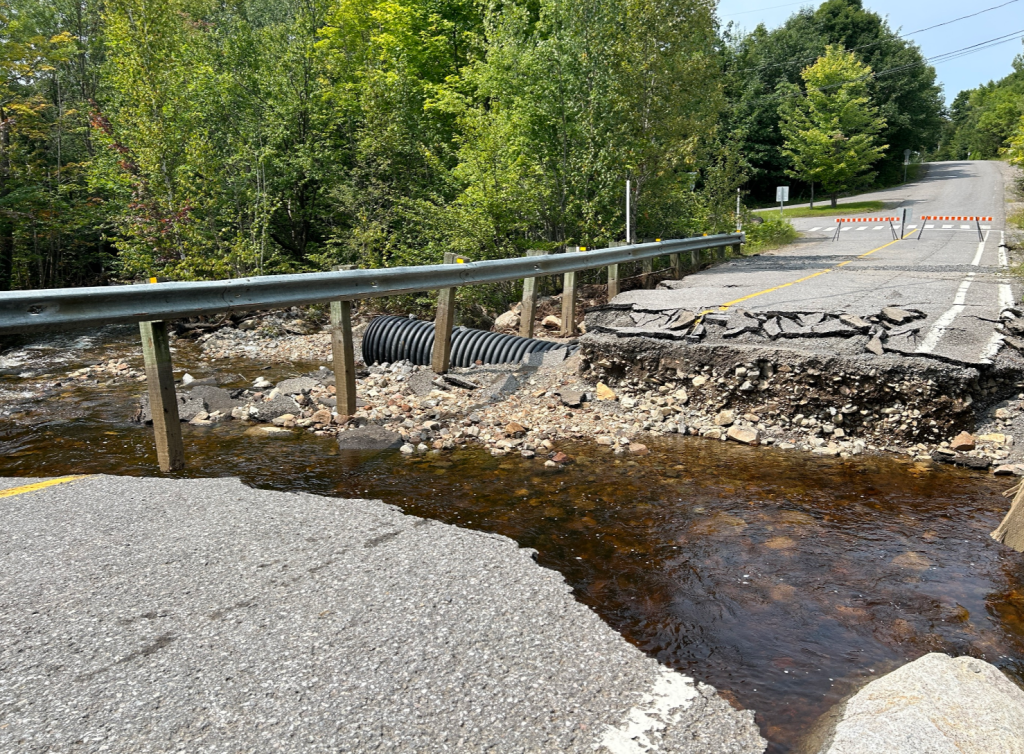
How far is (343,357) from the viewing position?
713cm

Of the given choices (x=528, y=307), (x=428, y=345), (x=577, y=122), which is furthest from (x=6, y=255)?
(x=528, y=307)

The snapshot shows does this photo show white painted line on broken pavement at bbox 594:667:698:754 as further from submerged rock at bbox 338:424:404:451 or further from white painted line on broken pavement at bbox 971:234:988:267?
white painted line on broken pavement at bbox 971:234:988:267

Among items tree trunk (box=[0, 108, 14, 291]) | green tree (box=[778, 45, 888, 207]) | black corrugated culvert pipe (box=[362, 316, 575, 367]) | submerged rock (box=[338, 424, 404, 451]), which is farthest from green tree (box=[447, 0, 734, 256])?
green tree (box=[778, 45, 888, 207])

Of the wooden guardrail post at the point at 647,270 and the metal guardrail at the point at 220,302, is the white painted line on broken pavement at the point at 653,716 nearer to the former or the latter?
the metal guardrail at the point at 220,302

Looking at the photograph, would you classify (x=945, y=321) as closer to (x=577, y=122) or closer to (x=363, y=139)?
(x=577, y=122)

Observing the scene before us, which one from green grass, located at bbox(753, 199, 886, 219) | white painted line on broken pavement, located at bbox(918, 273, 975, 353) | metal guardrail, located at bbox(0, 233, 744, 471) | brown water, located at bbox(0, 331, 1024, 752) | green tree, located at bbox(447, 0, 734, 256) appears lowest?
brown water, located at bbox(0, 331, 1024, 752)

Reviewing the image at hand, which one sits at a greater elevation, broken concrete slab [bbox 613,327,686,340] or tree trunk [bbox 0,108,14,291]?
tree trunk [bbox 0,108,14,291]

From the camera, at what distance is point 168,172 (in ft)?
57.1

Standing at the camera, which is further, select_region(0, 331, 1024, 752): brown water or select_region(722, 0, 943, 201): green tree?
select_region(722, 0, 943, 201): green tree

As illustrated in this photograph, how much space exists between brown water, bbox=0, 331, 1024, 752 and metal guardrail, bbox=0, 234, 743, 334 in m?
1.33

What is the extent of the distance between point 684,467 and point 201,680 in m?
4.33

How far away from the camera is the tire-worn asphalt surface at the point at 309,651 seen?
2.31 meters

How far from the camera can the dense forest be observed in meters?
14.1

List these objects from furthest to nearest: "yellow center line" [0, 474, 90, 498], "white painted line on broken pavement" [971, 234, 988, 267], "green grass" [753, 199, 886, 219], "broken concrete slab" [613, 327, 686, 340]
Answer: "green grass" [753, 199, 886, 219] → "white painted line on broken pavement" [971, 234, 988, 267] → "broken concrete slab" [613, 327, 686, 340] → "yellow center line" [0, 474, 90, 498]
